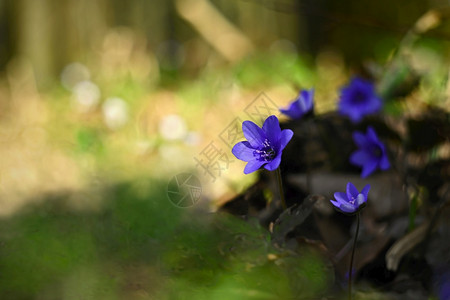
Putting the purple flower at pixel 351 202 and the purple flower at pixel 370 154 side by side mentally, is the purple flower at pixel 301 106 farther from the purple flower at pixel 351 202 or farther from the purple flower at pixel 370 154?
the purple flower at pixel 351 202

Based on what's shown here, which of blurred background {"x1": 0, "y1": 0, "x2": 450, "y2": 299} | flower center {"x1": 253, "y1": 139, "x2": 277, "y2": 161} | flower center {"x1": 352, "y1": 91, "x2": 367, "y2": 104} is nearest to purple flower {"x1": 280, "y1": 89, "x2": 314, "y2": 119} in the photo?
blurred background {"x1": 0, "y1": 0, "x2": 450, "y2": 299}

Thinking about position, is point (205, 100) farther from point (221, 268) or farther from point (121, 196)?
point (221, 268)

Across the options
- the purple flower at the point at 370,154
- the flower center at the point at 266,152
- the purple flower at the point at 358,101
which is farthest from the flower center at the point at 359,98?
the flower center at the point at 266,152

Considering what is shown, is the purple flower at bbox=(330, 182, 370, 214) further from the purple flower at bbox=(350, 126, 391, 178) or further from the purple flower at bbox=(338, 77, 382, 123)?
the purple flower at bbox=(338, 77, 382, 123)

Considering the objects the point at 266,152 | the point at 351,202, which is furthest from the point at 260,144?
the point at 351,202

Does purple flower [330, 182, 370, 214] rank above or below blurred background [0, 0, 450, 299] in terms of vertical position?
below

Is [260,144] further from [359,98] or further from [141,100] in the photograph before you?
[141,100]

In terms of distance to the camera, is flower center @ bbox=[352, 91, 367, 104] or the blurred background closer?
the blurred background
